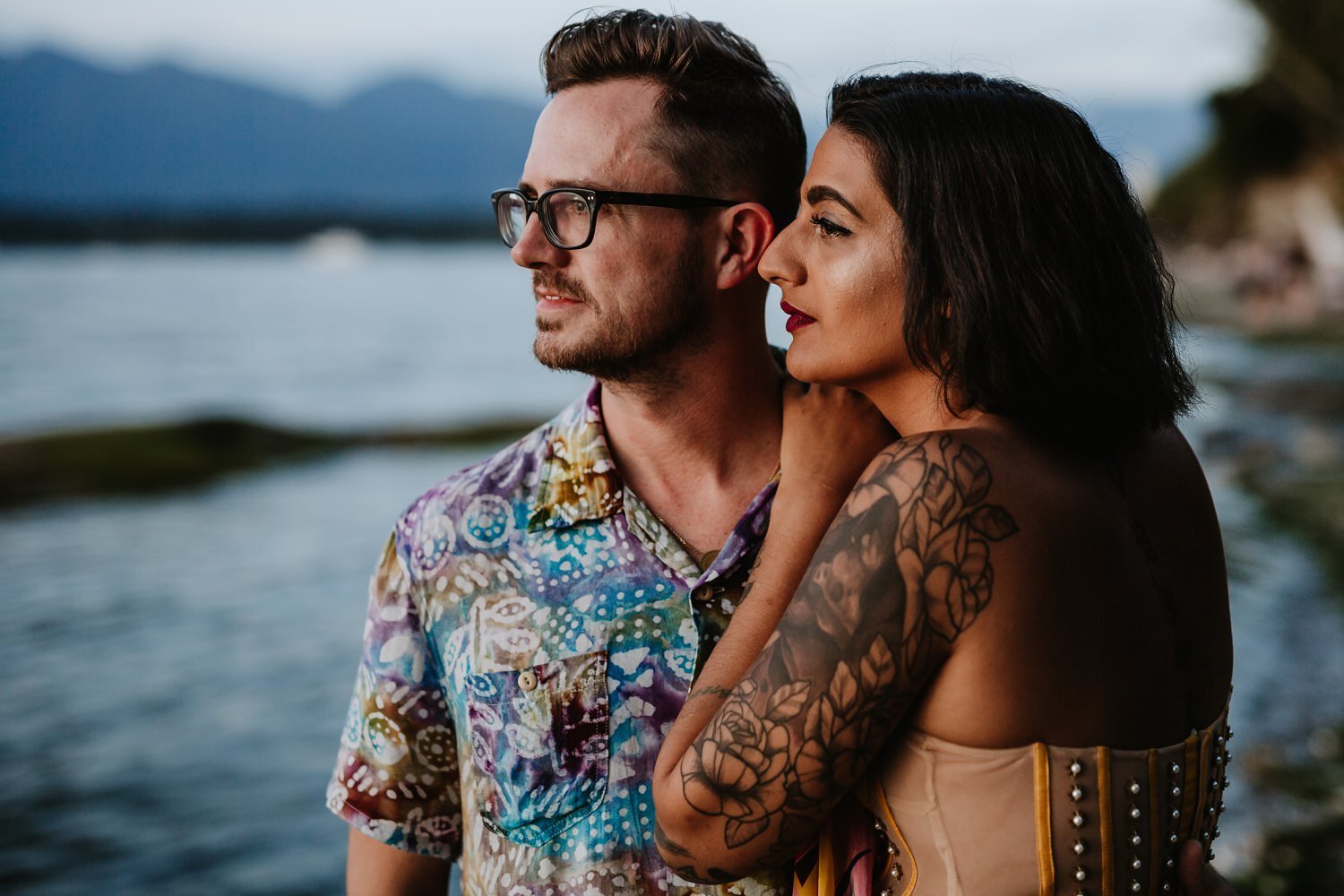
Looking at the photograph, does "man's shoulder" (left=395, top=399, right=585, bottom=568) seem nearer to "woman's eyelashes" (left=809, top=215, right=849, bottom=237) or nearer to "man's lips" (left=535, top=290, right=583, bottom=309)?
"man's lips" (left=535, top=290, right=583, bottom=309)

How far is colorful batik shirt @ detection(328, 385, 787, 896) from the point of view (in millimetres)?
2174

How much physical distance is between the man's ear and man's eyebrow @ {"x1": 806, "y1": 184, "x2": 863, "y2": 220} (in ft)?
1.80

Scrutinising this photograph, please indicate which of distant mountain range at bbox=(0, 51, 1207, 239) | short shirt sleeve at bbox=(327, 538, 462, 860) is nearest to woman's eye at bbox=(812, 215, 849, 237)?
short shirt sleeve at bbox=(327, 538, 462, 860)

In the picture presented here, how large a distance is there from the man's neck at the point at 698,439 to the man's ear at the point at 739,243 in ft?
0.57

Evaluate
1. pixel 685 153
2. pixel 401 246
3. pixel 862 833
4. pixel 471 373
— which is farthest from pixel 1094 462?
pixel 401 246

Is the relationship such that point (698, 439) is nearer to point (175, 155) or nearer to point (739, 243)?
point (739, 243)

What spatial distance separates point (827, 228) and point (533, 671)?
965mm

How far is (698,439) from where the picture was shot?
253 cm

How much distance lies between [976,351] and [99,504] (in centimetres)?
1353

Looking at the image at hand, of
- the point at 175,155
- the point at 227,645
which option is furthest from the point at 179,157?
the point at 227,645

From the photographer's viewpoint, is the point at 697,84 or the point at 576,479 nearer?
the point at 576,479

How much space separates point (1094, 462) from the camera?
1.86 metres

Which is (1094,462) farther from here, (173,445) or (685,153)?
(173,445)

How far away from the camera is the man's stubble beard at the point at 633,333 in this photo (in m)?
2.47
